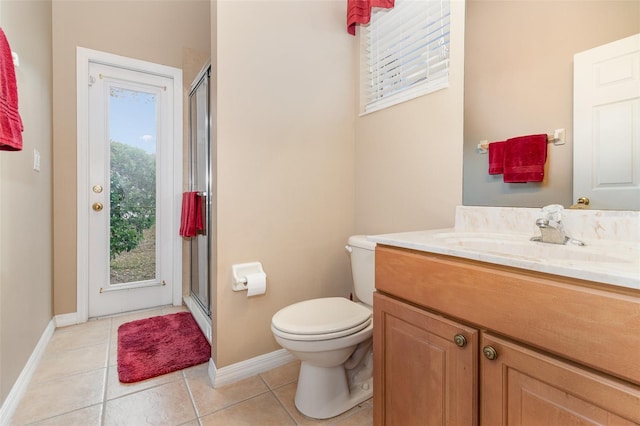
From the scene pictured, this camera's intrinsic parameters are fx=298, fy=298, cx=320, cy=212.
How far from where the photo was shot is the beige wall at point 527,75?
1050 millimetres

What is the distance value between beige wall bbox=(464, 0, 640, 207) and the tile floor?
1.20 meters

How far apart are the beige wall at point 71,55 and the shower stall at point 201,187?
1.96ft

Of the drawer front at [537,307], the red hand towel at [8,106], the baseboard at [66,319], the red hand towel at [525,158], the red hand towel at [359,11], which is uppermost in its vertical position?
the red hand towel at [359,11]

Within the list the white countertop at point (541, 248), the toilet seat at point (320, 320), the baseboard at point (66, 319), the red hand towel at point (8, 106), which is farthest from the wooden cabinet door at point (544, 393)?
the baseboard at point (66, 319)

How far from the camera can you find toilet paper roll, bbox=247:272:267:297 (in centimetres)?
154

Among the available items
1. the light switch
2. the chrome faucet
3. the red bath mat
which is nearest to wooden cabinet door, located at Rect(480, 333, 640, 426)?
the chrome faucet

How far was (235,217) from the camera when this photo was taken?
157 cm

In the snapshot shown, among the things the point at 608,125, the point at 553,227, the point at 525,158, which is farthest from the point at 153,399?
the point at 608,125

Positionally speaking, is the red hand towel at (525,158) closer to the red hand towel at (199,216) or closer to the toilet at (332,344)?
the toilet at (332,344)

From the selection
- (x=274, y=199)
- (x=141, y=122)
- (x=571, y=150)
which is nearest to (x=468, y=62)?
(x=571, y=150)

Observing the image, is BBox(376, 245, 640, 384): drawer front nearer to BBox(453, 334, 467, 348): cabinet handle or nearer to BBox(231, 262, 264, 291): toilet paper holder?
BBox(453, 334, 467, 348): cabinet handle

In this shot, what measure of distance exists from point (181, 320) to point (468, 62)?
8.13ft

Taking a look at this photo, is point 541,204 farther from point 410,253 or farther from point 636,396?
point 636,396

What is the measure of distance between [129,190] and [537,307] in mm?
2717
